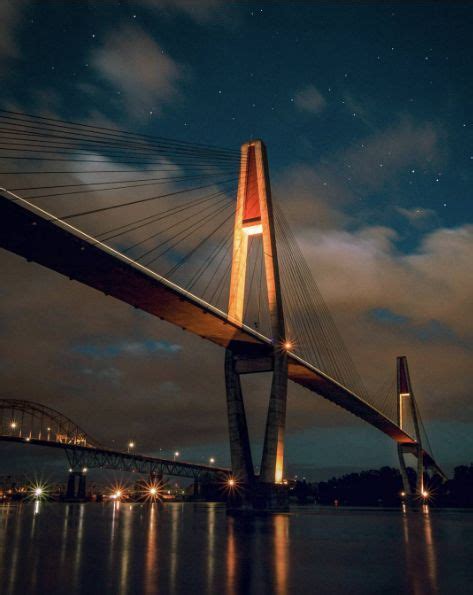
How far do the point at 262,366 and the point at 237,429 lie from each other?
16.3ft

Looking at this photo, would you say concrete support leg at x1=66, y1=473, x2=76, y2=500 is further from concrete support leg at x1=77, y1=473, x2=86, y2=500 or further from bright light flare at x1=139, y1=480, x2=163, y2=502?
bright light flare at x1=139, y1=480, x2=163, y2=502

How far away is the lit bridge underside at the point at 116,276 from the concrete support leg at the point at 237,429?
2.17 m

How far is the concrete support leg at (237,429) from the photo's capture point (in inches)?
1694

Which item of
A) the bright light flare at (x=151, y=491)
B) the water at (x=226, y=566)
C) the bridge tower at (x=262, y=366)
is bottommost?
the water at (x=226, y=566)

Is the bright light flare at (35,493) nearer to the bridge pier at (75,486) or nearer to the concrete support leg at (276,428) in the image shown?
the bridge pier at (75,486)

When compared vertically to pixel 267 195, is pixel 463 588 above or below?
below

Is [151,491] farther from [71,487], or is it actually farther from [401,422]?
[401,422]

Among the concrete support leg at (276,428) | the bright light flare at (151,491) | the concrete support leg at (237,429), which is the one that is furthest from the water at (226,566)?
the bright light flare at (151,491)

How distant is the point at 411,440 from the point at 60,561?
270 ft

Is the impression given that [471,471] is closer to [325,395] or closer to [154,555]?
[325,395]

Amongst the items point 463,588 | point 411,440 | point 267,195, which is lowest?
point 463,588

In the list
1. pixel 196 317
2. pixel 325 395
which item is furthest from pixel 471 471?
pixel 196 317

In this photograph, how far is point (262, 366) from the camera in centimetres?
4412

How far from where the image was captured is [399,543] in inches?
891
